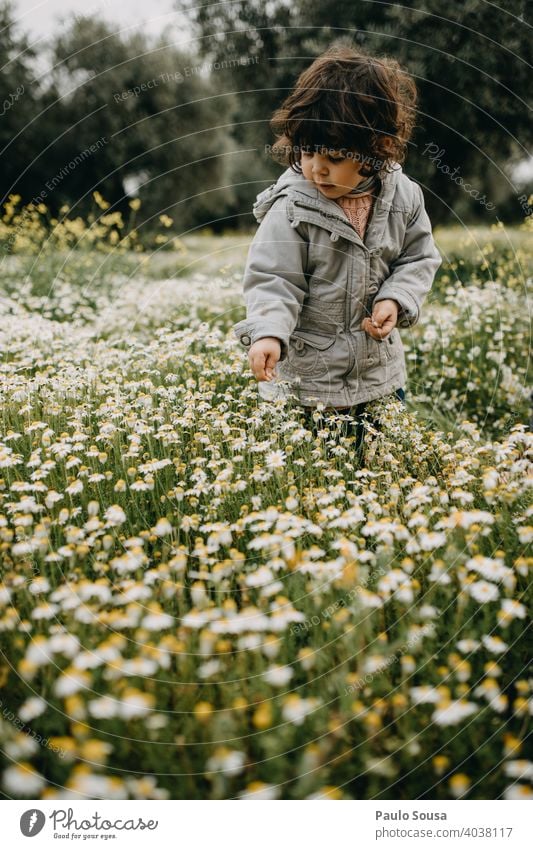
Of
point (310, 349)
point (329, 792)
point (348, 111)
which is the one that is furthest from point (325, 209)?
point (329, 792)

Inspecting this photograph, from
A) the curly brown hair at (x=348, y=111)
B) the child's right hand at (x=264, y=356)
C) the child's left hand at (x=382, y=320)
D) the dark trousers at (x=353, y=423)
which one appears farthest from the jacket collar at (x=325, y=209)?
the dark trousers at (x=353, y=423)

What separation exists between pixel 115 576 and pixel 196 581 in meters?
0.31

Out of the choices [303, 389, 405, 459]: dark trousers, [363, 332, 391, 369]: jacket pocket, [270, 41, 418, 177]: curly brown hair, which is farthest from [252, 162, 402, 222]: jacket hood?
[303, 389, 405, 459]: dark trousers

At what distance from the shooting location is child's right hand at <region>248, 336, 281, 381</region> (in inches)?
117

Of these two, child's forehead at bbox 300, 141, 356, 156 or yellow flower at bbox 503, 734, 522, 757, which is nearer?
yellow flower at bbox 503, 734, 522, 757

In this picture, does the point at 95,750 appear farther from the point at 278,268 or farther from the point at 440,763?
the point at 278,268

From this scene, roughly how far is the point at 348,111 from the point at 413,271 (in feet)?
2.90

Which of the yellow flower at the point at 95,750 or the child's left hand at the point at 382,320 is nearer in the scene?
the yellow flower at the point at 95,750

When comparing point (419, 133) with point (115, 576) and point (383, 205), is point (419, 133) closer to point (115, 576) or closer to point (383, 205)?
point (383, 205)

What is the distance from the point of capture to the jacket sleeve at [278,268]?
320 cm

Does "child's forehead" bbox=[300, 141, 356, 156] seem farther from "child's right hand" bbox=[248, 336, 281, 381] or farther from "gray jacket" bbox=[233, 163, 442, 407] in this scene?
"child's right hand" bbox=[248, 336, 281, 381]

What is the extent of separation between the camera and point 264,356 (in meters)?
2.99

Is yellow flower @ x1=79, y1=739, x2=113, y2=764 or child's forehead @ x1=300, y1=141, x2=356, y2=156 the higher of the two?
child's forehead @ x1=300, y1=141, x2=356, y2=156

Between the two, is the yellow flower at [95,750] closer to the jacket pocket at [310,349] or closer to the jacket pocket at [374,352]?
the jacket pocket at [310,349]
